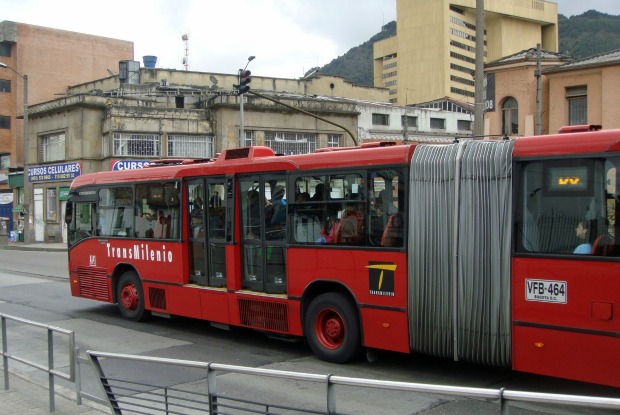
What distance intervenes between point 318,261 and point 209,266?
2.64 meters

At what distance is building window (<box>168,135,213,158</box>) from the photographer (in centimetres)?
4100

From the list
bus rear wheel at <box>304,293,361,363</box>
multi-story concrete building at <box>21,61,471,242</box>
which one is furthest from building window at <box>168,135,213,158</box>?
bus rear wheel at <box>304,293,361,363</box>

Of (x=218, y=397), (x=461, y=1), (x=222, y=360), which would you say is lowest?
(x=222, y=360)

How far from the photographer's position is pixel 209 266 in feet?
36.8

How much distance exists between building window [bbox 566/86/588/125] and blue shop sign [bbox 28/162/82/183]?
28370 mm

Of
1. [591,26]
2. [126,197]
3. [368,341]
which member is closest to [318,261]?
[368,341]

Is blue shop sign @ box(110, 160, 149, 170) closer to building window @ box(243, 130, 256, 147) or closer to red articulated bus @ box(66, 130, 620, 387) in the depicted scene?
building window @ box(243, 130, 256, 147)

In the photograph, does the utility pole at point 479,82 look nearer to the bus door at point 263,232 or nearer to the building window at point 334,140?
the bus door at point 263,232

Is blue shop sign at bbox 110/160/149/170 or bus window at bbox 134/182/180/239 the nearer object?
bus window at bbox 134/182/180/239

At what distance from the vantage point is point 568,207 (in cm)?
706

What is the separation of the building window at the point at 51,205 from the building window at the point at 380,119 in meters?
22.9

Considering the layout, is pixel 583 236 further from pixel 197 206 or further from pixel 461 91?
pixel 461 91

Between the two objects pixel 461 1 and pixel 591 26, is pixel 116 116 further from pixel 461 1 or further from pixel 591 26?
pixel 591 26

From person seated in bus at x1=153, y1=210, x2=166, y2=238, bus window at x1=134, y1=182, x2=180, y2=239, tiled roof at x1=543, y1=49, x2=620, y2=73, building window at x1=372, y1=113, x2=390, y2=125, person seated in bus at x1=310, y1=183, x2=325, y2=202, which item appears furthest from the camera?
building window at x1=372, y1=113, x2=390, y2=125
